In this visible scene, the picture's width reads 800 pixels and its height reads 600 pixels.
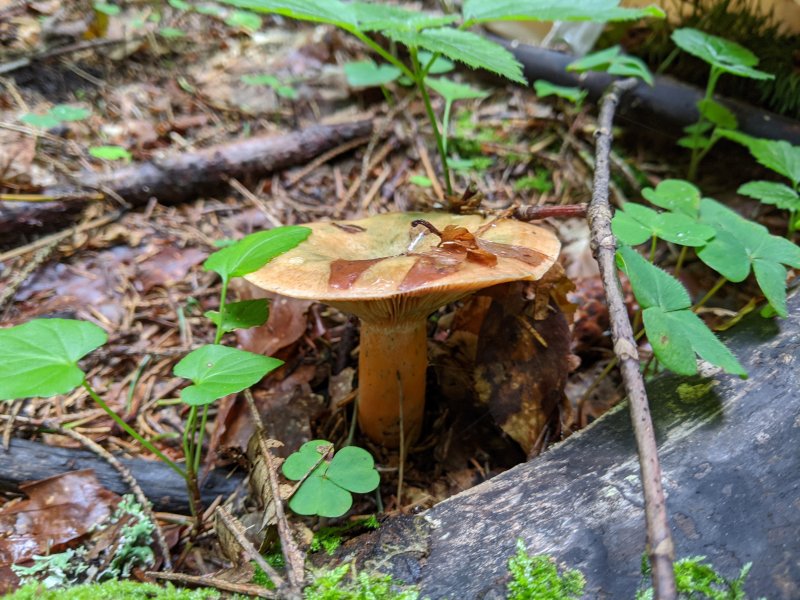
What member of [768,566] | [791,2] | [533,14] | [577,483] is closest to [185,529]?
[577,483]

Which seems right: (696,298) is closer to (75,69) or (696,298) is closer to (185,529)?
(185,529)

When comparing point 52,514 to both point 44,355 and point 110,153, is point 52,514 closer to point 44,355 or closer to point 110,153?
point 44,355

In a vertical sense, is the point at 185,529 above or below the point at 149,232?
below

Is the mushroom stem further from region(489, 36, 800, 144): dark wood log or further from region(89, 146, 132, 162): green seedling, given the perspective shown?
region(89, 146, 132, 162): green seedling

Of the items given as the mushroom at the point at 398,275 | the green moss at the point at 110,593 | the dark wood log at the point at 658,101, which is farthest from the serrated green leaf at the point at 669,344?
the dark wood log at the point at 658,101

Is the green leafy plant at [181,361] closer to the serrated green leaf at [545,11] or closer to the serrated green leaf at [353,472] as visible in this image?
the serrated green leaf at [353,472]
